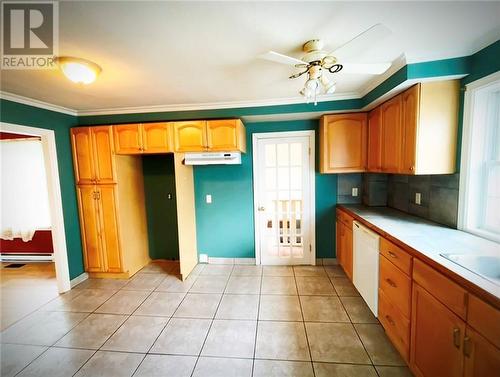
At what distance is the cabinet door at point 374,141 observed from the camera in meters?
2.46

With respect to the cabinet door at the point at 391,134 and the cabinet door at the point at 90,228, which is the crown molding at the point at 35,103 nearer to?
the cabinet door at the point at 90,228

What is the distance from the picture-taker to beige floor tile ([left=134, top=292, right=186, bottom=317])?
231 centimetres

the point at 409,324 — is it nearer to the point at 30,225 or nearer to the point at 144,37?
the point at 144,37

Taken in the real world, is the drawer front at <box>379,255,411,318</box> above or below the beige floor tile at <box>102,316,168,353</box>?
above

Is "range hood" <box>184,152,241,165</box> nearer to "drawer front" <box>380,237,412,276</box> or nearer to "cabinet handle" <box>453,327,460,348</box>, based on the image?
"drawer front" <box>380,237,412,276</box>

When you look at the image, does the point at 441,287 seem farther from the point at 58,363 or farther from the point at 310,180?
the point at 58,363

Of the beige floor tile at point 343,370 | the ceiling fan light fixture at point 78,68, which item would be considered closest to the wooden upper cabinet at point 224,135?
the ceiling fan light fixture at point 78,68

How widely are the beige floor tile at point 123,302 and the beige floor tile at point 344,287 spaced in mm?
2426

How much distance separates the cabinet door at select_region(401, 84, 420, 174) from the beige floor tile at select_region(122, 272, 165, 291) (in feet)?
10.8

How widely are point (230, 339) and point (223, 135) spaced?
89.0 inches

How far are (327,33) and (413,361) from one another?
233 centimetres

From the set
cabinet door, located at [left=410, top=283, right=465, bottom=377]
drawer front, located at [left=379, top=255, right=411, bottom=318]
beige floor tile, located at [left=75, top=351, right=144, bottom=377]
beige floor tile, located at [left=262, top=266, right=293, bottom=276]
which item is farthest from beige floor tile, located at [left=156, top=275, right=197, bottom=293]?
cabinet door, located at [left=410, top=283, right=465, bottom=377]

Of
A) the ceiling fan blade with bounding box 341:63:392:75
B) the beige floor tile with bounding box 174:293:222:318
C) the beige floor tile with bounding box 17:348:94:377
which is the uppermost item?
the ceiling fan blade with bounding box 341:63:392:75

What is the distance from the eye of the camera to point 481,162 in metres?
1.76
